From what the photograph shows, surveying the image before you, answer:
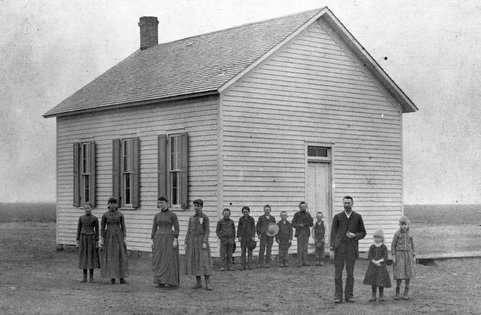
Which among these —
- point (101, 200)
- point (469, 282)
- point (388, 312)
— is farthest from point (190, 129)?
point (388, 312)

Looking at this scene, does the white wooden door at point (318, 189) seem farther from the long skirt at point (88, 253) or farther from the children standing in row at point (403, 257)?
the children standing in row at point (403, 257)

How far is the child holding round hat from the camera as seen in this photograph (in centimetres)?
1308

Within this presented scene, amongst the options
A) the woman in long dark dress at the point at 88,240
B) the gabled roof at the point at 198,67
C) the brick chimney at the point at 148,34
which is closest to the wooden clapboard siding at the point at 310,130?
the gabled roof at the point at 198,67

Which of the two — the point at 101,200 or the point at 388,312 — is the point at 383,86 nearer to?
the point at 101,200

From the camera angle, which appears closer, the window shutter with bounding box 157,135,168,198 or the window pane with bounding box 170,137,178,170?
the window pane with bounding box 170,137,178,170

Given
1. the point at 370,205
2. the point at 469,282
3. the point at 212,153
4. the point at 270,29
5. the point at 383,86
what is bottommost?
the point at 469,282

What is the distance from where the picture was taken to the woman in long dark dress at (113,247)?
15484 mm

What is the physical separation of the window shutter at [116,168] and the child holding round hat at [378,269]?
10824 mm

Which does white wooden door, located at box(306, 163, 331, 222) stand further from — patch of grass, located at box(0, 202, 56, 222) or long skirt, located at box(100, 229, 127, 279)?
patch of grass, located at box(0, 202, 56, 222)

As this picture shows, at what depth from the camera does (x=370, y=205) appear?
22328 millimetres

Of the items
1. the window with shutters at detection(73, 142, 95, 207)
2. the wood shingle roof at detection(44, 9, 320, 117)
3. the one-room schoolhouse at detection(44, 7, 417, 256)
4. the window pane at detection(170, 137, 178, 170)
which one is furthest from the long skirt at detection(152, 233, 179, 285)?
the window with shutters at detection(73, 142, 95, 207)

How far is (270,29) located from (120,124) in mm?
5058

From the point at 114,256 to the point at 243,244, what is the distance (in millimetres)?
3949

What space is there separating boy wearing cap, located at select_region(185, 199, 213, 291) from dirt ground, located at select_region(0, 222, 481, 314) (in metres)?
0.39
